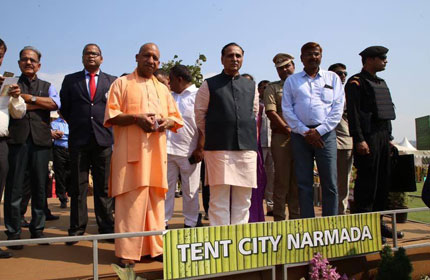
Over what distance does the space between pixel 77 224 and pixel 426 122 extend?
21.3ft

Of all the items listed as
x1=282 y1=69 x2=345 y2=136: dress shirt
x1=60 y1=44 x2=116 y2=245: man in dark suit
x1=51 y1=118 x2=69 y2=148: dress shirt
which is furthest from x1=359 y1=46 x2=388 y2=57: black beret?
x1=51 y1=118 x2=69 y2=148: dress shirt

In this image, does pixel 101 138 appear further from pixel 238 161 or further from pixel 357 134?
pixel 357 134

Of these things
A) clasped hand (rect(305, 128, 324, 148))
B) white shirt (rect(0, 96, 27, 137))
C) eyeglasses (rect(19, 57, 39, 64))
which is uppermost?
eyeglasses (rect(19, 57, 39, 64))

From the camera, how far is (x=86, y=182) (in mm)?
4043

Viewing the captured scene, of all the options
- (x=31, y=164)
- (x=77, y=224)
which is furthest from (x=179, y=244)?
(x=31, y=164)

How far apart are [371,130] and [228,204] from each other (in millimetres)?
1869

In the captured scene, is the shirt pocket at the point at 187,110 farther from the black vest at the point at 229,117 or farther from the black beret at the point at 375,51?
the black beret at the point at 375,51

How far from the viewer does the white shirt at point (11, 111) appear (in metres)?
3.56

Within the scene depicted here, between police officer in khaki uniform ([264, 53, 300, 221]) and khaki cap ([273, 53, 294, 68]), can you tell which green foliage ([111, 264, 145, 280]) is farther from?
khaki cap ([273, 53, 294, 68])

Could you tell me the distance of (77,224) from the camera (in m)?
3.94

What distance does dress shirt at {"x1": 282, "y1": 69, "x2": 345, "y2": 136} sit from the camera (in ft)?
13.1

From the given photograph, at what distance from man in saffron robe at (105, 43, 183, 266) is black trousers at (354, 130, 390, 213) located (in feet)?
7.31

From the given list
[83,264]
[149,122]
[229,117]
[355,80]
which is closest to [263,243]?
[229,117]

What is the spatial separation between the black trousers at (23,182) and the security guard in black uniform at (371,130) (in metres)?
3.32
